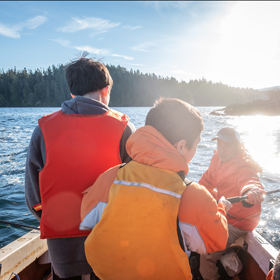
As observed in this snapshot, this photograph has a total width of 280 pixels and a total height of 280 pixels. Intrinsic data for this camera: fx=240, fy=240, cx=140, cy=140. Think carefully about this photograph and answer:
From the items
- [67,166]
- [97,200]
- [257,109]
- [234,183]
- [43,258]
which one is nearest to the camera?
[97,200]

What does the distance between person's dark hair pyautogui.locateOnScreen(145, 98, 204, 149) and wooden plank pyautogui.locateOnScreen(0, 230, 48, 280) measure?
2242 millimetres

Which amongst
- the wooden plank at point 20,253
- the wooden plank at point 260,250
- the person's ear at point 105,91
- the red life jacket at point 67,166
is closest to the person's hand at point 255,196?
the wooden plank at point 260,250

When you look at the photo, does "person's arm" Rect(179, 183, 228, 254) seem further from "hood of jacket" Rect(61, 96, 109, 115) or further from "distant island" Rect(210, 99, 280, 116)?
"distant island" Rect(210, 99, 280, 116)

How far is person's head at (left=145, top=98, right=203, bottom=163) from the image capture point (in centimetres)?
142

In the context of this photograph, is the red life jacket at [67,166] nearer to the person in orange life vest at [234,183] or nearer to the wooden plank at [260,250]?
the person in orange life vest at [234,183]

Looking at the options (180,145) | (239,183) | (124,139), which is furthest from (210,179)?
(180,145)

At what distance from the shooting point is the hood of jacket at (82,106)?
1.66m

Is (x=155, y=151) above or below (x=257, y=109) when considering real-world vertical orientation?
above

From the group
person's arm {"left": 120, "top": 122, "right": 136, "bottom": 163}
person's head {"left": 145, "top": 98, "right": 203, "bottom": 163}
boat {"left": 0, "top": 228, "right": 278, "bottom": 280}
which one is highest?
person's head {"left": 145, "top": 98, "right": 203, "bottom": 163}

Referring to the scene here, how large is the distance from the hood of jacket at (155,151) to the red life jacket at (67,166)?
1.21ft

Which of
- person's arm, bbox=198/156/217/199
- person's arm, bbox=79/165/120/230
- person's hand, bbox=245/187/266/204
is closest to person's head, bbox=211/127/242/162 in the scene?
person's arm, bbox=198/156/217/199

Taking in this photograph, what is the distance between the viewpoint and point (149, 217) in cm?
123

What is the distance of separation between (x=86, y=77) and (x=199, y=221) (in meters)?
1.22

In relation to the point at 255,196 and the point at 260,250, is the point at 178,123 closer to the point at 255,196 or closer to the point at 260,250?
the point at 255,196
